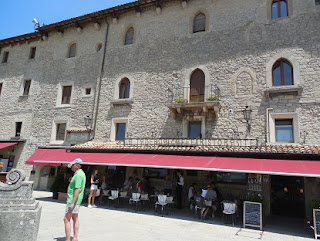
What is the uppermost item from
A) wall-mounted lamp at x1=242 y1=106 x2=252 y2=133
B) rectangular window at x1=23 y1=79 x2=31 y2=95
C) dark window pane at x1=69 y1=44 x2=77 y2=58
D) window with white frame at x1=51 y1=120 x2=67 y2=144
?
dark window pane at x1=69 y1=44 x2=77 y2=58

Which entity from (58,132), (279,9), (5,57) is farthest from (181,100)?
(5,57)

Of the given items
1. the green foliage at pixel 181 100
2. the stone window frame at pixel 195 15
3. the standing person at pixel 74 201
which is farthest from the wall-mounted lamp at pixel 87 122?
the standing person at pixel 74 201

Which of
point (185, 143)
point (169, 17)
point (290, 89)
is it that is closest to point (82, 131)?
point (185, 143)

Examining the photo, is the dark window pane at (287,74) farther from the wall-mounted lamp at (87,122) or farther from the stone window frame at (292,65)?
the wall-mounted lamp at (87,122)

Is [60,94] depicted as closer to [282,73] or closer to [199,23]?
[199,23]

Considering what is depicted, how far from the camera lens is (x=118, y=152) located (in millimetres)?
11750

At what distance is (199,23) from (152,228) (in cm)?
1111

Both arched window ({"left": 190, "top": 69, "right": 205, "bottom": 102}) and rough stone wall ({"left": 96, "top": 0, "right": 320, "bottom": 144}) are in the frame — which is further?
arched window ({"left": 190, "top": 69, "right": 205, "bottom": 102})

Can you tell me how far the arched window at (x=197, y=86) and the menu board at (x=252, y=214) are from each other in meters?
5.98

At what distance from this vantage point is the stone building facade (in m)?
11.1

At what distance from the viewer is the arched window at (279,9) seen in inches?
471

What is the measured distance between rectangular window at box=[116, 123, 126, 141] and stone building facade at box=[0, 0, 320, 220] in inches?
7.3

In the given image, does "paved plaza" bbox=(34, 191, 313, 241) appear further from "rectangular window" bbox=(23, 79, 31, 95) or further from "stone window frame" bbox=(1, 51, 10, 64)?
"stone window frame" bbox=(1, 51, 10, 64)

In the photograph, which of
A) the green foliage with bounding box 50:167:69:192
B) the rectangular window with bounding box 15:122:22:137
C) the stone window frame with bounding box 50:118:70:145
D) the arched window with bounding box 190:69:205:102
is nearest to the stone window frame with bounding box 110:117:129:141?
the green foliage with bounding box 50:167:69:192
